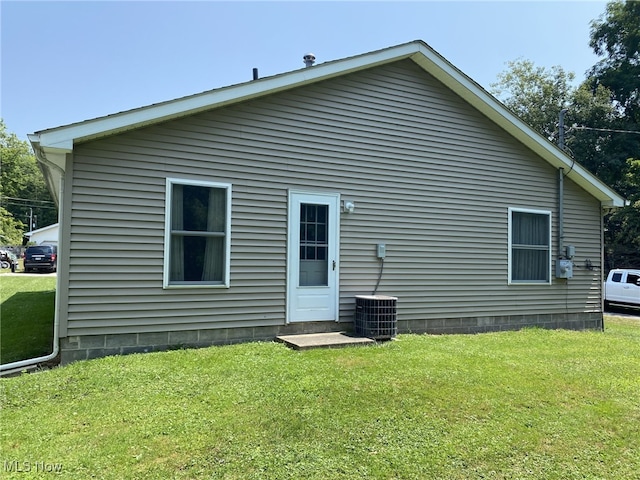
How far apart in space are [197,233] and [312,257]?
1.81m

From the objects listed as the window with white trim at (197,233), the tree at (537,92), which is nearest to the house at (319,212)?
the window with white trim at (197,233)

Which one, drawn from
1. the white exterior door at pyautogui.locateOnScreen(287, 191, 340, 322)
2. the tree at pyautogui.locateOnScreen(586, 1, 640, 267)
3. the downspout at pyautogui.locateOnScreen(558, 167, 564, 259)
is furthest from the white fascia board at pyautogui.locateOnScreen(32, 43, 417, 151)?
the tree at pyautogui.locateOnScreen(586, 1, 640, 267)

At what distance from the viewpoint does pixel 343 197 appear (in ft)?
22.9

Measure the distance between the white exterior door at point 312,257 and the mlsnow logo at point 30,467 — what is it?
3.93m

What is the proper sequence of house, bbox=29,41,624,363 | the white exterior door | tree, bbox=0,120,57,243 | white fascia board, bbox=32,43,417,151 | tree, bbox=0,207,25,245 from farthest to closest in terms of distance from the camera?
tree, bbox=0,120,57,243 → tree, bbox=0,207,25,245 → the white exterior door → house, bbox=29,41,624,363 → white fascia board, bbox=32,43,417,151

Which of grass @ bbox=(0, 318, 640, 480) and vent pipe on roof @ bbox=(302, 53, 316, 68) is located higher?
vent pipe on roof @ bbox=(302, 53, 316, 68)

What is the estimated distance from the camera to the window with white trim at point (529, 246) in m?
8.59

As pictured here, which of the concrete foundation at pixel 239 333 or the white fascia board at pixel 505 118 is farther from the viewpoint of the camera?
the white fascia board at pixel 505 118

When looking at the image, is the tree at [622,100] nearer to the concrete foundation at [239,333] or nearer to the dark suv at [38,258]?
the concrete foundation at [239,333]

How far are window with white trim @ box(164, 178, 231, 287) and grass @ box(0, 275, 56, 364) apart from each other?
6.59ft

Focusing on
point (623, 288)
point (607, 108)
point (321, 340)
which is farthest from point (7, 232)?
point (607, 108)

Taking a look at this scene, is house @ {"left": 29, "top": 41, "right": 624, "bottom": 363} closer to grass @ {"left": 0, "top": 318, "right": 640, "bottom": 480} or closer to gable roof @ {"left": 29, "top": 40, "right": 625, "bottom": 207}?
gable roof @ {"left": 29, "top": 40, "right": 625, "bottom": 207}

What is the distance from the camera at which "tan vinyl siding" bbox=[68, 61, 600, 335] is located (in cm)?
545

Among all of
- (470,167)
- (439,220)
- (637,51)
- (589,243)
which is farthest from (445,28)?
(637,51)
